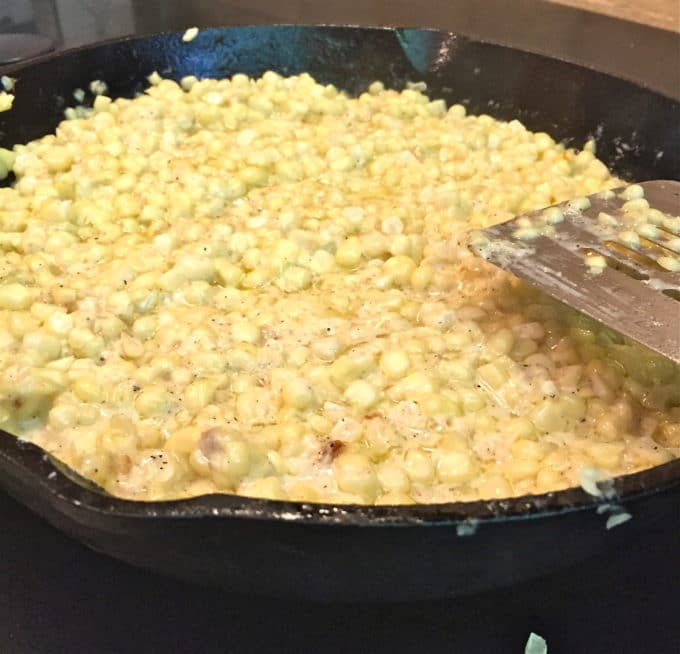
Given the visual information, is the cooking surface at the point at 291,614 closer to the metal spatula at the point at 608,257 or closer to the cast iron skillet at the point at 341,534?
the cast iron skillet at the point at 341,534

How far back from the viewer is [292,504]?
0.68 m

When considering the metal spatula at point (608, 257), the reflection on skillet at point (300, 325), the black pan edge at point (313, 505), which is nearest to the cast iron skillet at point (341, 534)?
the black pan edge at point (313, 505)

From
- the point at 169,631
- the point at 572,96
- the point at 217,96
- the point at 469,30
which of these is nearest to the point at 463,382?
the point at 169,631

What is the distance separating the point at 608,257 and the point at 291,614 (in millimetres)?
712

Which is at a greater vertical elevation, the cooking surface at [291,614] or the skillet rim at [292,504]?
the skillet rim at [292,504]

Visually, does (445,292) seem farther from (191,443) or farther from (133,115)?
(133,115)

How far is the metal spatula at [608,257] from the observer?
3.28 feet

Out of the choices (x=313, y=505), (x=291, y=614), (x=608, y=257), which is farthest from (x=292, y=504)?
(x=608, y=257)

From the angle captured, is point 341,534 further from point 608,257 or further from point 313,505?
point 608,257

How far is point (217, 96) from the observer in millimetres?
1807

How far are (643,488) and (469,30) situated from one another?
2341mm

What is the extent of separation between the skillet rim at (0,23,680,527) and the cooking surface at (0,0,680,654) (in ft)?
Result: 0.82

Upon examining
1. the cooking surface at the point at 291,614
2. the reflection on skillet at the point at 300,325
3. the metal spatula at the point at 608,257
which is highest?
the metal spatula at the point at 608,257

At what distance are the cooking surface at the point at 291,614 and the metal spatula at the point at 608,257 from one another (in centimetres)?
33
